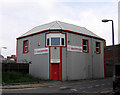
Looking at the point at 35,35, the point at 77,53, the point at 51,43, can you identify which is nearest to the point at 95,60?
the point at 77,53

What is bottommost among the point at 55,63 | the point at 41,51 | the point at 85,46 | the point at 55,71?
the point at 55,71

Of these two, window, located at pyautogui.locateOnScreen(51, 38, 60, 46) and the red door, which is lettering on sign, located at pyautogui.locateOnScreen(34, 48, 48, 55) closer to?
window, located at pyautogui.locateOnScreen(51, 38, 60, 46)

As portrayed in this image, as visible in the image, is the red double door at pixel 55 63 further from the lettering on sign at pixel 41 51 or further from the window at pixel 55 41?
the lettering on sign at pixel 41 51

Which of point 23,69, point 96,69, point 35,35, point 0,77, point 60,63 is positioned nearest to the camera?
point 0,77

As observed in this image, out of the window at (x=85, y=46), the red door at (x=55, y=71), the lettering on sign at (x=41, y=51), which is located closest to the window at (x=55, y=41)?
the lettering on sign at (x=41, y=51)

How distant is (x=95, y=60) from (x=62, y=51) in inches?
286

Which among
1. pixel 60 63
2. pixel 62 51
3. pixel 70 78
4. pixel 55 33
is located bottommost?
pixel 70 78

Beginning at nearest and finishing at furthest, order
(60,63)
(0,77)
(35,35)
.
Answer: (0,77) < (60,63) < (35,35)

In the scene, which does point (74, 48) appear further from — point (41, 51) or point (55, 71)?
point (41, 51)

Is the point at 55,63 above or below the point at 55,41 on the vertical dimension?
below

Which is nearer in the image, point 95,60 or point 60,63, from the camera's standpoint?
point 60,63

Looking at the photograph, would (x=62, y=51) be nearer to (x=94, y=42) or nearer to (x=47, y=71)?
(x=47, y=71)

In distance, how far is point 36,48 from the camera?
24.4 m

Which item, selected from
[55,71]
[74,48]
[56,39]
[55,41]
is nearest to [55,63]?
[55,71]
